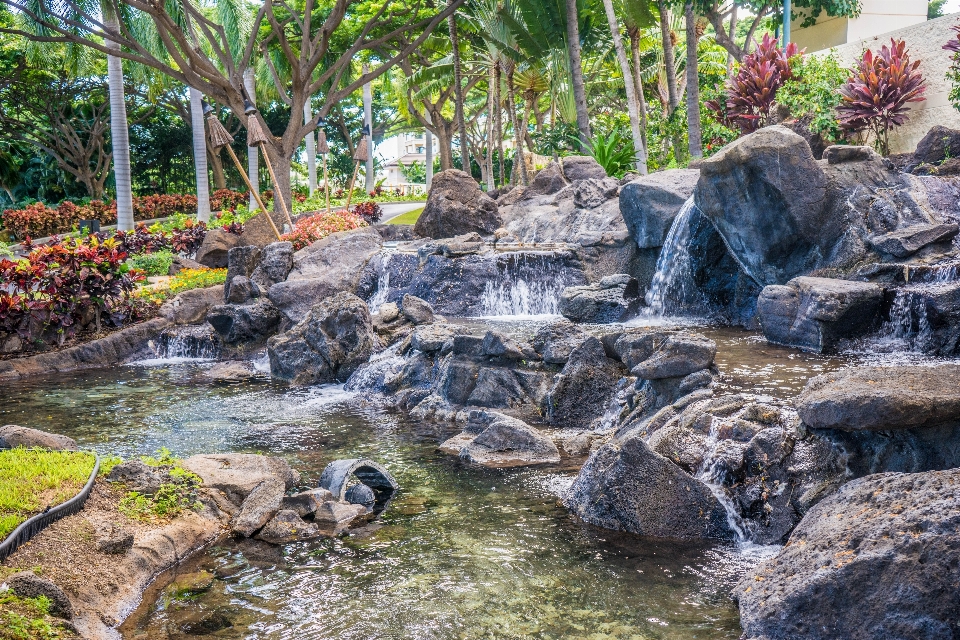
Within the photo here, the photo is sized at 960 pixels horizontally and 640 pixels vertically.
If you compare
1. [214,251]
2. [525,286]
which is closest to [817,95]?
[525,286]

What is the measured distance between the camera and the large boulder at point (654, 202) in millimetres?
14672

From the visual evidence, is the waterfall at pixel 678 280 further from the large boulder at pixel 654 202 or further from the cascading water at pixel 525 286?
A: the cascading water at pixel 525 286

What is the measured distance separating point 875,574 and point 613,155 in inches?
824

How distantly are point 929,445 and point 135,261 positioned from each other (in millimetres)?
20768

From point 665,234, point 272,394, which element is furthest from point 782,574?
point 665,234

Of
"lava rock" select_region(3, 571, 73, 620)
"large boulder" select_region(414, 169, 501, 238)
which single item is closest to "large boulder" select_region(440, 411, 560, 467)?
"lava rock" select_region(3, 571, 73, 620)

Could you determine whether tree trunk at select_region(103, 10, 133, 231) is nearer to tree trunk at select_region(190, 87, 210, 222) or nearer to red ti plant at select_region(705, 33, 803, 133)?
tree trunk at select_region(190, 87, 210, 222)

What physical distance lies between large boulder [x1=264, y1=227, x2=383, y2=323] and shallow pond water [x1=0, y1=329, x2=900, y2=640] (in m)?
6.79

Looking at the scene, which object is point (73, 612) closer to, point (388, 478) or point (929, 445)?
point (388, 478)

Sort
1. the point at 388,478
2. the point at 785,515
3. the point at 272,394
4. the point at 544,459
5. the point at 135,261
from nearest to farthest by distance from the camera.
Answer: the point at 785,515, the point at 388,478, the point at 544,459, the point at 272,394, the point at 135,261

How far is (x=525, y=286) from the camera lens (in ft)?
53.0


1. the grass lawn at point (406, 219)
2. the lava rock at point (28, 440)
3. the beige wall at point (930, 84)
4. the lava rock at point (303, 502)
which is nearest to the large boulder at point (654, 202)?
the beige wall at point (930, 84)

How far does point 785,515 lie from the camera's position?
19.1 ft

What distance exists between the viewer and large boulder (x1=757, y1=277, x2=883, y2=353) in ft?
31.3
